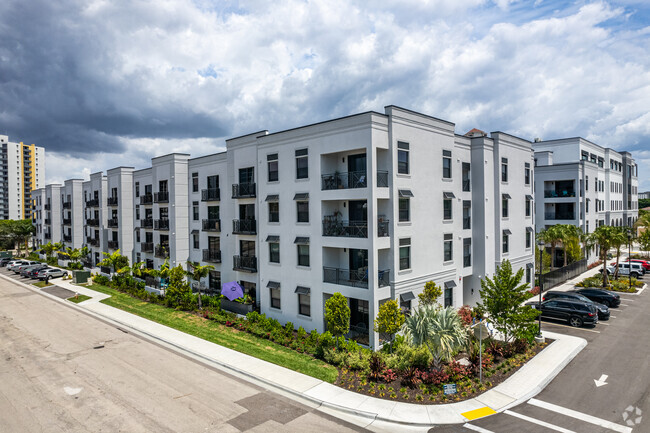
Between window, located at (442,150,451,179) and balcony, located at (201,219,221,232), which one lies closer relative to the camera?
window, located at (442,150,451,179)

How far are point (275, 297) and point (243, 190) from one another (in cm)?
819

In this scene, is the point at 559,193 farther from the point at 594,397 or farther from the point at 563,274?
the point at 594,397

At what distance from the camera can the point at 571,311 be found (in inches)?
973

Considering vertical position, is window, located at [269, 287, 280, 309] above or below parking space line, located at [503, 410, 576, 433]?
above

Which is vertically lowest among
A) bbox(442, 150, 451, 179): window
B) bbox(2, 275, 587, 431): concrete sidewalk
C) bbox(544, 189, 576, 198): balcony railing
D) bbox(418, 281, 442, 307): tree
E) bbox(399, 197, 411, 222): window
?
bbox(2, 275, 587, 431): concrete sidewalk

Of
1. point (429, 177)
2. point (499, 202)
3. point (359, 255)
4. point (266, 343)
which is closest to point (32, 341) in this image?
point (266, 343)

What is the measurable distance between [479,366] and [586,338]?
9.97 metres

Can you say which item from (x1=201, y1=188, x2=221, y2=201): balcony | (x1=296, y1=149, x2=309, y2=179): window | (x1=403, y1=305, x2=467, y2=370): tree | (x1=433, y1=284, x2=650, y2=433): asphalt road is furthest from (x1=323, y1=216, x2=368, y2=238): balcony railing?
(x1=201, y1=188, x2=221, y2=201): balcony

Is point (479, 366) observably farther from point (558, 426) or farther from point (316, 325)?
point (316, 325)

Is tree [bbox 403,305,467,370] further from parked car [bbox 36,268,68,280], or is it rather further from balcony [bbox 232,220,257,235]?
parked car [bbox 36,268,68,280]

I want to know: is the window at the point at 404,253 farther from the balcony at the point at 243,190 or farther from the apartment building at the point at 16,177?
the apartment building at the point at 16,177

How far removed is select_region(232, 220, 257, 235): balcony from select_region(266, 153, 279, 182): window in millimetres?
3882

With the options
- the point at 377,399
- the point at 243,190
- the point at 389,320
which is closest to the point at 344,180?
the point at 389,320

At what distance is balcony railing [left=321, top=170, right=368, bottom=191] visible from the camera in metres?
21.2
